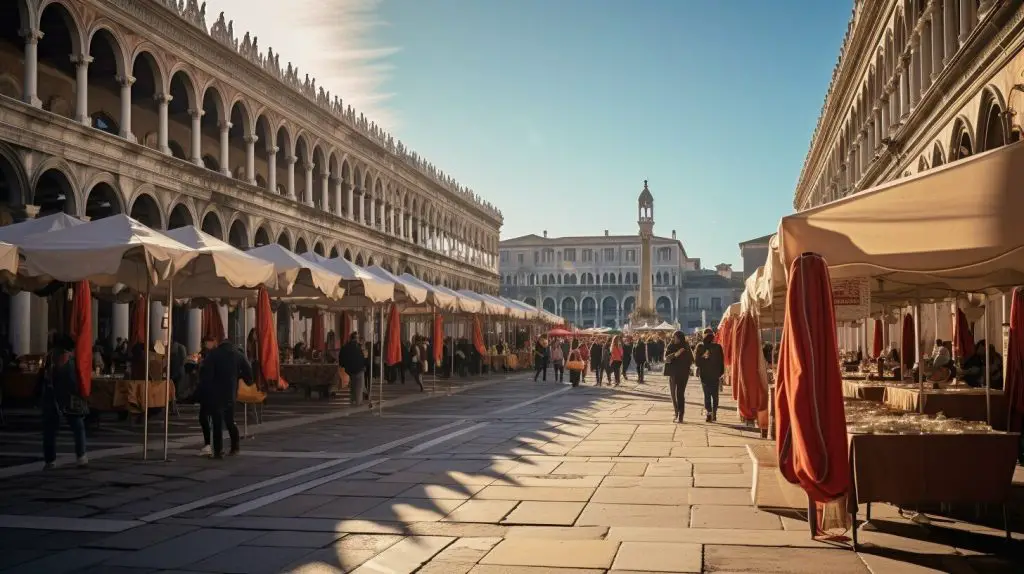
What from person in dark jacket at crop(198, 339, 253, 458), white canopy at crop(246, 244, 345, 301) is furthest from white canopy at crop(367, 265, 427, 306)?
person in dark jacket at crop(198, 339, 253, 458)

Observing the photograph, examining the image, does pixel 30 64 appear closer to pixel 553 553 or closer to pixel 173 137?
pixel 173 137

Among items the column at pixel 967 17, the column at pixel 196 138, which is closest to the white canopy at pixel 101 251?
the column at pixel 967 17

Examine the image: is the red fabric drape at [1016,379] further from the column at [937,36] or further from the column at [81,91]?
the column at [81,91]

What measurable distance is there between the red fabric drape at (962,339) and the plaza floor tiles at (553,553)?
10232mm

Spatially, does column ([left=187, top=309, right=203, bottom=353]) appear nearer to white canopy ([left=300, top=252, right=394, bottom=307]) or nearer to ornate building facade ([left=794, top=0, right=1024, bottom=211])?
white canopy ([left=300, top=252, right=394, bottom=307])

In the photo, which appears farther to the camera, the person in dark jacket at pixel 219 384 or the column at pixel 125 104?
the column at pixel 125 104

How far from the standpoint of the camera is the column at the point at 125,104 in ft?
85.1

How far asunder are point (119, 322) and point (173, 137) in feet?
26.7

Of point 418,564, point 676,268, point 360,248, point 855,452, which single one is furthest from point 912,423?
point 676,268

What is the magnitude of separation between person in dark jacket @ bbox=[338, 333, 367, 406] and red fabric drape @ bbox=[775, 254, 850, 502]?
13541mm

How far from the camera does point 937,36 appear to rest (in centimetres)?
2075

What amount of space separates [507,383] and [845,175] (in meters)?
17.7

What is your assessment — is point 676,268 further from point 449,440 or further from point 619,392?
point 449,440

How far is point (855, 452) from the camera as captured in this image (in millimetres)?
6398
